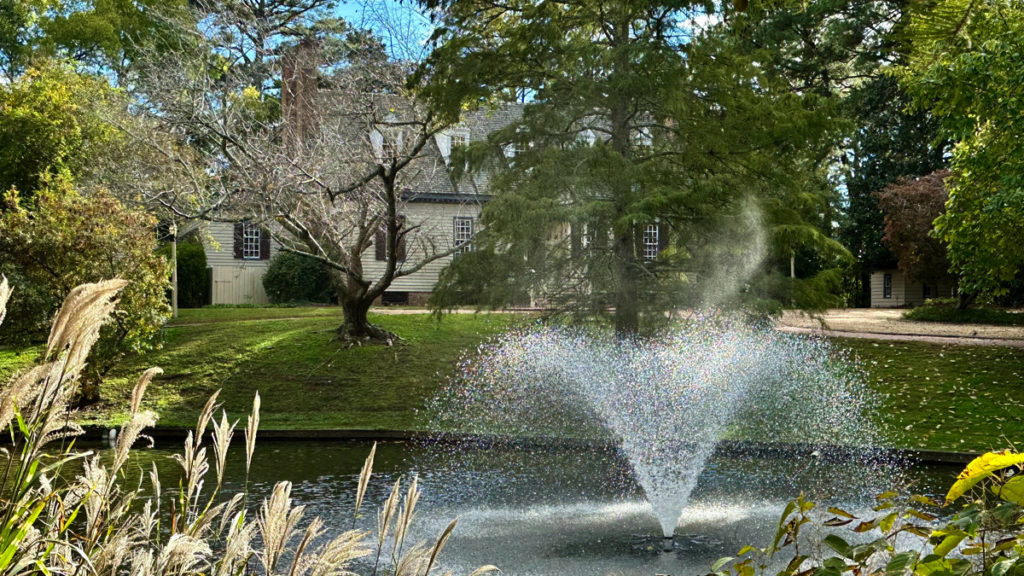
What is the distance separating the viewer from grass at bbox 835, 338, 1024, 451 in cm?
1477

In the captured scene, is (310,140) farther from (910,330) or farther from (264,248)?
(264,248)

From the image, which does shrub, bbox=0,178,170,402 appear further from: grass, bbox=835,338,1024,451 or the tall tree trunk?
grass, bbox=835,338,1024,451

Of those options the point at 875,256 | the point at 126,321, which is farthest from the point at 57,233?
the point at 875,256

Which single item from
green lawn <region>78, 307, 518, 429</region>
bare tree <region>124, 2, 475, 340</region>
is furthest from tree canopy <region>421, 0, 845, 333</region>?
green lawn <region>78, 307, 518, 429</region>

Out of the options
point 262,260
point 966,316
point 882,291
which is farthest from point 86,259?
point 882,291

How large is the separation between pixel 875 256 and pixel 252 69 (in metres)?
25.0

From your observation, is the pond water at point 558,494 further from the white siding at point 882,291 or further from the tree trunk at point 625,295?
the white siding at point 882,291

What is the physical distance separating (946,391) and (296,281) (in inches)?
822

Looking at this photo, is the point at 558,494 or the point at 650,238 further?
the point at 650,238

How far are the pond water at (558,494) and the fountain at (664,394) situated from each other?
2.05 feet

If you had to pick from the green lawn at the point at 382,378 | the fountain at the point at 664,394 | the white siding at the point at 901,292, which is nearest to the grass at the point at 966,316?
the green lawn at the point at 382,378

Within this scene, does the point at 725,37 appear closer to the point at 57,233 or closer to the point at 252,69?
the point at 252,69

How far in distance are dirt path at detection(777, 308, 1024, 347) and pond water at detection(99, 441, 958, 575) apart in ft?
23.9

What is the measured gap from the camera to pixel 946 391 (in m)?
17.3
